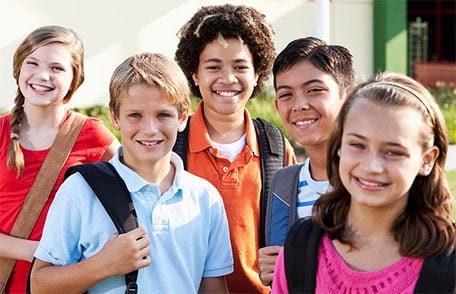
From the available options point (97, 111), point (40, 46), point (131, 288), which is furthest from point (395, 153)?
point (97, 111)

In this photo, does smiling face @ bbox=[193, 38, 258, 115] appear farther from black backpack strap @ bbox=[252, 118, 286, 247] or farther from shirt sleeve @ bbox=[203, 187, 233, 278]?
shirt sleeve @ bbox=[203, 187, 233, 278]

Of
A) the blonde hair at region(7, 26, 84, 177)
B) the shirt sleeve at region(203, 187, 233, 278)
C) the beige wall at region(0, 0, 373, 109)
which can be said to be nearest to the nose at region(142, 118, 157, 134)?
the shirt sleeve at region(203, 187, 233, 278)

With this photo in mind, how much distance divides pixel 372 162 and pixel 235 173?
48.2 inches

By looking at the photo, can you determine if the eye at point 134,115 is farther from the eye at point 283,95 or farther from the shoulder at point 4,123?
the shoulder at point 4,123

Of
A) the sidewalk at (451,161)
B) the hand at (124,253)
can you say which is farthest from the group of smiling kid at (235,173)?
the sidewalk at (451,161)

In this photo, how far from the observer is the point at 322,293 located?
2.42 m

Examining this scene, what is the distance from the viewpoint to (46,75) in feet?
12.2

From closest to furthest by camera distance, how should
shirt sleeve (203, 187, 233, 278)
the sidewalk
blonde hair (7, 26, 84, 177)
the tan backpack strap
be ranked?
1. shirt sleeve (203, 187, 233, 278)
2. the tan backpack strap
3. blonde hair (7, 26, 84, 177)
4. the sidewalk

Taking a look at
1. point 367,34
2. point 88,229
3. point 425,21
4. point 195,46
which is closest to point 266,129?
point 195,46

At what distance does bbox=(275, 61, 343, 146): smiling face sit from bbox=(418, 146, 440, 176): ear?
0.78 m

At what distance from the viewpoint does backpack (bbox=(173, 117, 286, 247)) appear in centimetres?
345

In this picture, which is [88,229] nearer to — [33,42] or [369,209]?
[369,209]

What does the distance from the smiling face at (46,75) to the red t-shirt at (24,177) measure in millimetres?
184

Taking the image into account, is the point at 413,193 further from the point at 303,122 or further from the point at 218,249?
the point at 218,249
